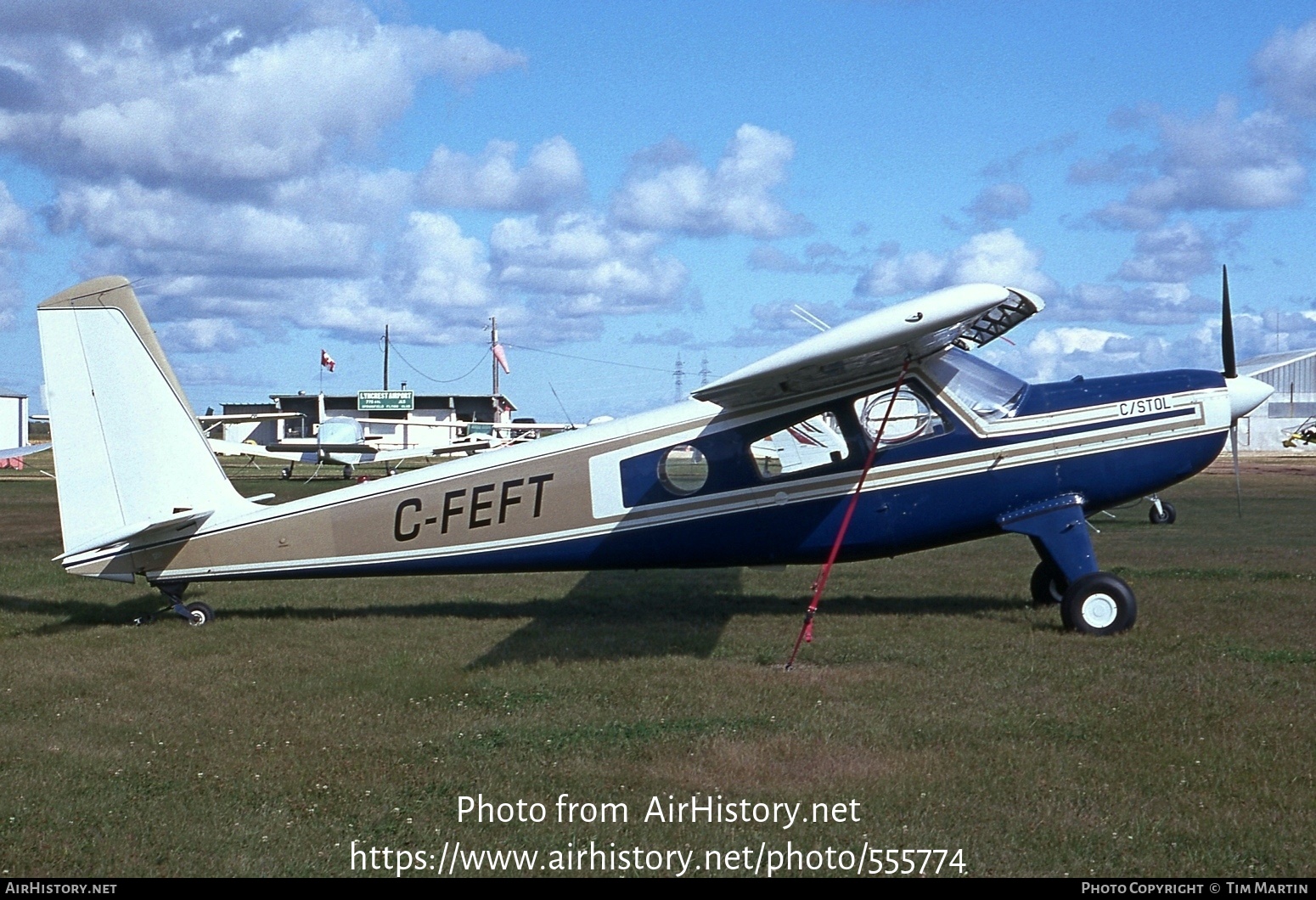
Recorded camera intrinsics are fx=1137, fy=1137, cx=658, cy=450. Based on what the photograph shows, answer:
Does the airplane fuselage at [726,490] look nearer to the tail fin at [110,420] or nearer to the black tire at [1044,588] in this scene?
the tail fin at [110,420]

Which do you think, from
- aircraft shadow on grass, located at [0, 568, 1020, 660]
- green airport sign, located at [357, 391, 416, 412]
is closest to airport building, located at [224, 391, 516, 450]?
green airport sign, located at [357, 391, 416, 412]

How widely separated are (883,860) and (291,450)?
50.3 metres

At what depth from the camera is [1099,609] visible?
9.42 meters

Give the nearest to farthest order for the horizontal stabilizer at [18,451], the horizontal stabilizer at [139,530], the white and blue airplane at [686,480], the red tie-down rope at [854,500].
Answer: the red tie-down rope at [854,500]
the horizontal stabilizer at [139,530]
the white and blue airplane at [686,480]
the horizontal stabilizer at [18,451]

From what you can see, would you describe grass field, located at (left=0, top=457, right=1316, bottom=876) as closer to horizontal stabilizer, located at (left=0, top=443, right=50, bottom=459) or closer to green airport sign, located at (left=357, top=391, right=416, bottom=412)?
horizontal stabilizer, located at (left=0, top=443, right=50, bottom=459)

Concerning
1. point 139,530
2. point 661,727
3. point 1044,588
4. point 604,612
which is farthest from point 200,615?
point 1044,588

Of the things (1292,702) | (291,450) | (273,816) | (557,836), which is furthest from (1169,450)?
(291,450)

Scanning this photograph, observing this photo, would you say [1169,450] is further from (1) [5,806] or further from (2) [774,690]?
(1) [5,806]

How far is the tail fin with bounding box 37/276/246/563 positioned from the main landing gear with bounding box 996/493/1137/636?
733 centimetres

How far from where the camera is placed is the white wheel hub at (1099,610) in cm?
940

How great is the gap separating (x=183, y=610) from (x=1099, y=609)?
8186mm

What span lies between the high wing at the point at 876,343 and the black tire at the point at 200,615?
531cm

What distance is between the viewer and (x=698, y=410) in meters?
10.0

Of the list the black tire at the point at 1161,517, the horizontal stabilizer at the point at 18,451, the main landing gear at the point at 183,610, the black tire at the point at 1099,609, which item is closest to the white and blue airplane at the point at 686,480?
the black tire at the point at 1099,609
